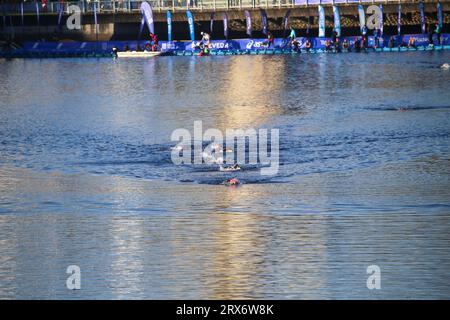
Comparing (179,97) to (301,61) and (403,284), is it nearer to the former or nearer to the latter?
(301,61)

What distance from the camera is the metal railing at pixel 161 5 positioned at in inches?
4259

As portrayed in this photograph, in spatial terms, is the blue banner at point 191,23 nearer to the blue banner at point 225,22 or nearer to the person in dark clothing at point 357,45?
the blue banner at point 225,22

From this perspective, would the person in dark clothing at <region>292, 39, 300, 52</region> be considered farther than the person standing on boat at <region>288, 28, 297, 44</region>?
Yes

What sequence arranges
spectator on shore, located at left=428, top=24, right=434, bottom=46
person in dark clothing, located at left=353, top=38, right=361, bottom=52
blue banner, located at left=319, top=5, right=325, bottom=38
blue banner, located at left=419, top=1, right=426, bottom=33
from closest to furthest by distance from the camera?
blue banner, located at left=419, top=1, right=426, bottom=33, blue banner, located at left=319, top=5, right=325, bottom=38, spectator on shore, located at left=428, top=24, right=434, bottom=46, person in dark clothing, located at left=353, top=38, right=361, bottom=52

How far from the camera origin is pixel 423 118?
55969 millimetres

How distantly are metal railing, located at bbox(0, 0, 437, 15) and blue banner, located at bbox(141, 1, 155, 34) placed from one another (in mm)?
1932

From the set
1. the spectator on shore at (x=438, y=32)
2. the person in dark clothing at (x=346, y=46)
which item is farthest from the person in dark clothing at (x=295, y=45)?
the spectator on shore at (x=438, y=32)

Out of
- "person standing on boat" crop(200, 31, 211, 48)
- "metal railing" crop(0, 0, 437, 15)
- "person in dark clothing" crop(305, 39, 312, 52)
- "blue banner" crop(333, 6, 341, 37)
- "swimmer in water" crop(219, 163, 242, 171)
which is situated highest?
"metal railing" crop(0, 0, 437, 15)

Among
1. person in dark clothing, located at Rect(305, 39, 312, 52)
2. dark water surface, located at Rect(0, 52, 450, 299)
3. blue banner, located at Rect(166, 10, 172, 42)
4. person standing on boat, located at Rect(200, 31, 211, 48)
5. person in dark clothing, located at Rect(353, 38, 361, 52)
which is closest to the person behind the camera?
dark water surface, located at Rect(0, 52, 450, 299)

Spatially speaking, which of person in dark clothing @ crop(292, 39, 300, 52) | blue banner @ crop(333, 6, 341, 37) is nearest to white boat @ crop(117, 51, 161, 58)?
person in dark clothing @ crop(292, 39, 300, 52)

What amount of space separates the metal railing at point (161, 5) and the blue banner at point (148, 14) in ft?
6.34

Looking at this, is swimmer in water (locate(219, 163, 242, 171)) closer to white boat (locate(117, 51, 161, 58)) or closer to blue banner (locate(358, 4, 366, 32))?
blue banner (locate(358, 4, 366, 32))

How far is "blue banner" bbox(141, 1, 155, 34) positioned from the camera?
4198 inches

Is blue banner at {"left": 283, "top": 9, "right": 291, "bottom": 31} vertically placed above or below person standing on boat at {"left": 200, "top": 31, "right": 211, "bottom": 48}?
above
